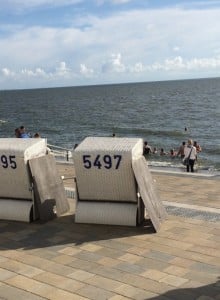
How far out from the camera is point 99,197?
8.43 m

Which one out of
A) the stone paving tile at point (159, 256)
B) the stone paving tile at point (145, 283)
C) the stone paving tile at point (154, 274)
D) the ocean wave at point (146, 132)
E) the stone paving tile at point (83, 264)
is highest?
the stone paving tile at point (159, 256)

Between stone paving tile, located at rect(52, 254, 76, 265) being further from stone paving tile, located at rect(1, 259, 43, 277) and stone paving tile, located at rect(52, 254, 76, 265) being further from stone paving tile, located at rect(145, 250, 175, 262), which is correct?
stone paving tile, located at rect(145, 250, 175, 262)

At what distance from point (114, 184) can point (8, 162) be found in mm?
1957

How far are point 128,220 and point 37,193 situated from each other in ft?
5.56

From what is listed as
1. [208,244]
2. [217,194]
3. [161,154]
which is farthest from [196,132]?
[208,244]

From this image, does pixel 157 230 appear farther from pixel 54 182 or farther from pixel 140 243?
pixel 54 182

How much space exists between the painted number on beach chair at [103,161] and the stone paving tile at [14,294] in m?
2.76

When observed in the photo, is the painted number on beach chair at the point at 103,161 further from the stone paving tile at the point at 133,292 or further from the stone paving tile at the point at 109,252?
the stone paving tile at the point at 133,292

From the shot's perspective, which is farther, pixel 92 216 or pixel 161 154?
pixel 161 154

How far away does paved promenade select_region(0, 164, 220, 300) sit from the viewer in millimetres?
5867

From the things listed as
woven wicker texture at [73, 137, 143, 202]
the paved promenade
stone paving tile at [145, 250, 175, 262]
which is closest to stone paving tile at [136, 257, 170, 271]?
the paved promenade

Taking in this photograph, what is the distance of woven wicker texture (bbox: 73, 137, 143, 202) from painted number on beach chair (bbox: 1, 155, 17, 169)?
114cm

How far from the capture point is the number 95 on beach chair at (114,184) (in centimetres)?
803

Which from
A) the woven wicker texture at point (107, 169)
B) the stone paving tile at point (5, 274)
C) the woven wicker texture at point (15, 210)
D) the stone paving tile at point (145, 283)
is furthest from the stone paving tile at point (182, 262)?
the woven wicker texture at point (15, 210)
